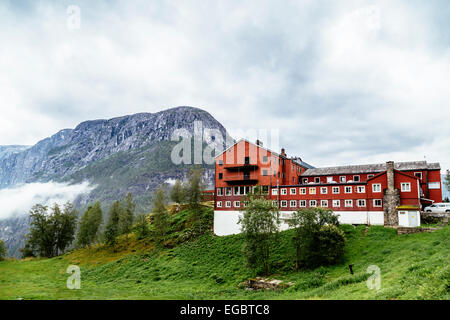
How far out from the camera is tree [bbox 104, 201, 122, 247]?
6303 cm

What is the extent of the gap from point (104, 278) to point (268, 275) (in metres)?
27.4

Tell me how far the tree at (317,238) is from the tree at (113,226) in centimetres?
4588

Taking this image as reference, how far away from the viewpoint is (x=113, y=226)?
64438mm

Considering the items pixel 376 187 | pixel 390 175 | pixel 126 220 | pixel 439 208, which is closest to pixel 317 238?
pixel 376 187

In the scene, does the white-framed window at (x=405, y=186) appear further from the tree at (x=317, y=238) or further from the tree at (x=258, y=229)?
the tree at (x=258, y=229)

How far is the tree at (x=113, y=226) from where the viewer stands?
207 ft

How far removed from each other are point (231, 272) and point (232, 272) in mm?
167

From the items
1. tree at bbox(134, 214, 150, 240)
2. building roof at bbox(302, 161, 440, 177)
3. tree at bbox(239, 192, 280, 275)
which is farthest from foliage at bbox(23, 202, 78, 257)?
building roof at bbox(302, 161, 440, 177)

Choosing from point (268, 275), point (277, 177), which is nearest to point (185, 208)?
point (277, 177)

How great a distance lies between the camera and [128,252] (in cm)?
5800

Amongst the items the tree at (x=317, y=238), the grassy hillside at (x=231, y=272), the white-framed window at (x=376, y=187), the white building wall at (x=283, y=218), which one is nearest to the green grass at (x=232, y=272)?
the grassy hillside at (x=231, y=272)

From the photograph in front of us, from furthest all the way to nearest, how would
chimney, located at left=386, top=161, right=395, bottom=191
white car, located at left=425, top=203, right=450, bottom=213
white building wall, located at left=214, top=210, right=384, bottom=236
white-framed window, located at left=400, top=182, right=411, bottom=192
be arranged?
1. white building wall, located at left=214, top=210, right=384, bottom=236
2. chimney, located at left=386, top=161, right=395, bottom=191
3. white car, located at left=425, top=203, right=450, bottom=213
4. white-framed window, located at left=400, top=182, right=411, bottom=192

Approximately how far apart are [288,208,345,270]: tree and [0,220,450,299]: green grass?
170 cm

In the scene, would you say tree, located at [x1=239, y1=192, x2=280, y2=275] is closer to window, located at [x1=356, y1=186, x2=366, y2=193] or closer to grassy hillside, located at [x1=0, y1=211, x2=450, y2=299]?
grassy hillside, located at [x1=0, y1=211, x2=450, y2=299]
